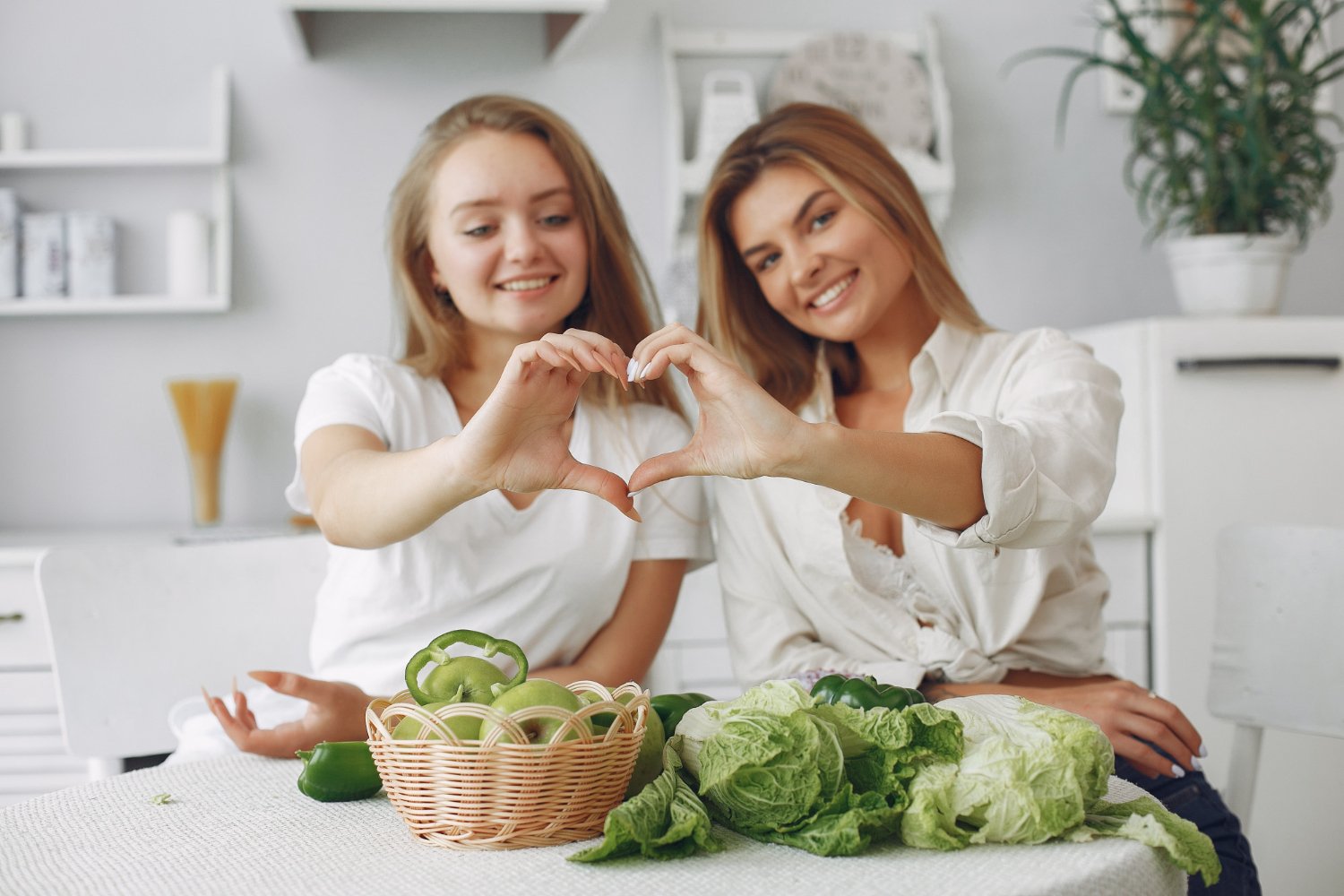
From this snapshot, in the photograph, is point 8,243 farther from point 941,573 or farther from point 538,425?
point 941,573

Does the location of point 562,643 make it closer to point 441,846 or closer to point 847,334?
point 847,334

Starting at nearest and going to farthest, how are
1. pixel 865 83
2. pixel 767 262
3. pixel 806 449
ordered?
pixel 806 449 → pixel 767 262 → pixel 865 83

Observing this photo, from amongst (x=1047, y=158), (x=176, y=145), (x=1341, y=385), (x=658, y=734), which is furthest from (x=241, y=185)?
(x=1341, y=385)

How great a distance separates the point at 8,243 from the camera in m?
2.61

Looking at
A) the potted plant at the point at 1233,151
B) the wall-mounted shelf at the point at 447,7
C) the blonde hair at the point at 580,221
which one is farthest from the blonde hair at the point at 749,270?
the potted plant at the point at 1233,151

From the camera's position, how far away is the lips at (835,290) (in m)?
1.56

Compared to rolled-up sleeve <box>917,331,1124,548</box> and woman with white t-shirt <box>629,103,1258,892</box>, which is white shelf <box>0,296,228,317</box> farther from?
rolled-up sleeve <box>917,331,1124,548</box>

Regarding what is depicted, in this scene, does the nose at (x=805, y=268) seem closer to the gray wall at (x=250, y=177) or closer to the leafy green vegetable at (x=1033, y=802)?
the leafy green vegetable at (x=1033, y=802)

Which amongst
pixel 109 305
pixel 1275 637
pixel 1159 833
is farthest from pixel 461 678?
pixel 109 305

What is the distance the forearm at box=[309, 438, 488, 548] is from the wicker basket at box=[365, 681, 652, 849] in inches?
13.9

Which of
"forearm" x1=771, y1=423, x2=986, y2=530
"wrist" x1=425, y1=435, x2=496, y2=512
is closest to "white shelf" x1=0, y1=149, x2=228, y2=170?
"wrist" x1=425, y1=435, x2=496, y2=512

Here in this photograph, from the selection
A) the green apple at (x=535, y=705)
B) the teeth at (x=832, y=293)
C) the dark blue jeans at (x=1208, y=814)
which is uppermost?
the teeth at (x=832, y=293)

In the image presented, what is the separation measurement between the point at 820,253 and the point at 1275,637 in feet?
2.37

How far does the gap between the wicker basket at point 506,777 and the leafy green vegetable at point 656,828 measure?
3 cm
